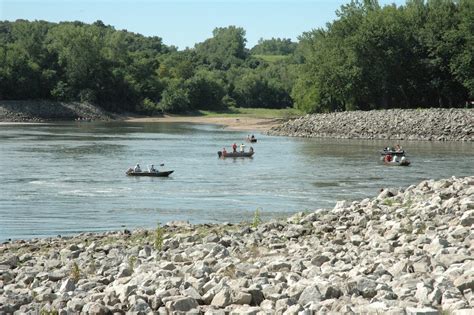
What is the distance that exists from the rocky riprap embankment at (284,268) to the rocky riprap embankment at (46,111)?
120 metres

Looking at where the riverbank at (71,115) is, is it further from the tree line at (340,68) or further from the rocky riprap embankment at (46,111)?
the tree line at (340,68)

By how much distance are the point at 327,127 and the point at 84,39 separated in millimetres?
78421

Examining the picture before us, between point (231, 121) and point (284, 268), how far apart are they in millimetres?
118967

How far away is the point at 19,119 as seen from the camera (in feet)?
452

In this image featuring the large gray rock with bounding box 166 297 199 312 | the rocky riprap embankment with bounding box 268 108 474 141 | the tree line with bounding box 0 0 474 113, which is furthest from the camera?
the tree line with bounding box 0 0 474 113

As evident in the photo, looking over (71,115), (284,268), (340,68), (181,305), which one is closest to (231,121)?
(71,115)

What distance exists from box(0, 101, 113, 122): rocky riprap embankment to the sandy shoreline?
611 centimetres

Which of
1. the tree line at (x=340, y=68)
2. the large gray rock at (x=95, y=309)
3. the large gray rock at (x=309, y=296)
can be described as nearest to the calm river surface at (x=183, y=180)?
the large gray rock at (x=95, y=309)

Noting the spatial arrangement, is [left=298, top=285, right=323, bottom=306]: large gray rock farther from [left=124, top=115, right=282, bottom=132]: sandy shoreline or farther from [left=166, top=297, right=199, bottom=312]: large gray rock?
[left=124, top=115, right=282, bottom=132]: sandy shoreline

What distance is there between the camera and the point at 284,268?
15.2 m

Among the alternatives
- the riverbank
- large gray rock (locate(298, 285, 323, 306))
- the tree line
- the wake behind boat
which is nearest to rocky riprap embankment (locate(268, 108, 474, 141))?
the tree line

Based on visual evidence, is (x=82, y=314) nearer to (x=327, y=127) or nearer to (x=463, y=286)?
(x=463, y=286)

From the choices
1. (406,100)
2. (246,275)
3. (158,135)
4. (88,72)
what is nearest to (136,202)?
(246,275)

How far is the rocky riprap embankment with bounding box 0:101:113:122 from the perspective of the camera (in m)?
139
